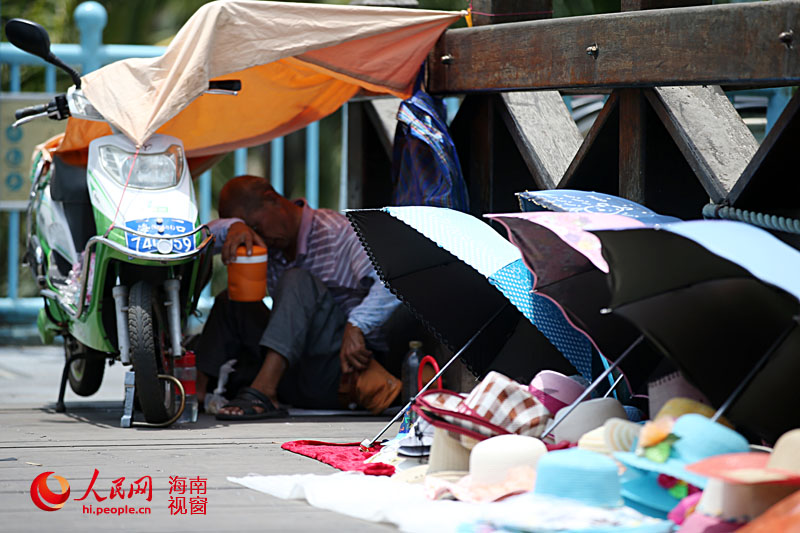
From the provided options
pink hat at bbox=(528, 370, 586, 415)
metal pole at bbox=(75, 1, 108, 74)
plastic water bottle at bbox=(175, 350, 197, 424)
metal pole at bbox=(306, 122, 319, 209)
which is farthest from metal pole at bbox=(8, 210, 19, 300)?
pink hat at bbox=(528, 370, 586, 415)

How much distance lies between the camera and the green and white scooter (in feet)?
16.1

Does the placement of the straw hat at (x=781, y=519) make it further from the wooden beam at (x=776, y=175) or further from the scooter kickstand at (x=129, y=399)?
the scooter kickstand at (x=129, y=399)

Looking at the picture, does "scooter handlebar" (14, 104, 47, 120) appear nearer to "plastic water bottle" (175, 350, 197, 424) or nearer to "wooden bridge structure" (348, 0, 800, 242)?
"plastic water bottle" (175, 350, 197, 424)

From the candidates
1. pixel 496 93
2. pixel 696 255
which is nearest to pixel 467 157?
pixel 496 93

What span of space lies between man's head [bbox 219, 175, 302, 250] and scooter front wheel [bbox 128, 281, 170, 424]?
3.49 feet

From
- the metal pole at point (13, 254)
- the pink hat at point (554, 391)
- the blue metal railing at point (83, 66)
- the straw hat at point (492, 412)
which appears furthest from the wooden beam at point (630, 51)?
the metal pole at point (13, 254)

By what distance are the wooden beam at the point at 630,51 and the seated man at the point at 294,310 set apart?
0.95 meters

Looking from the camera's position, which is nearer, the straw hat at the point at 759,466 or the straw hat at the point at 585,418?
the straw hat at the point at 759,466

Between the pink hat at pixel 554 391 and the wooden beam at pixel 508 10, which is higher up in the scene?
the wooden beam at pixel 508 10

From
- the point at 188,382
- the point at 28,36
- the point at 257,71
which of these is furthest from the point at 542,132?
the point at 28,36

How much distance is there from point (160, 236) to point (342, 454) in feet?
3.95

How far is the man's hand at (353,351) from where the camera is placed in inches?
219

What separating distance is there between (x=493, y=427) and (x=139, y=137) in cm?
216

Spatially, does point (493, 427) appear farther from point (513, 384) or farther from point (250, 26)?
point (250, 26)
